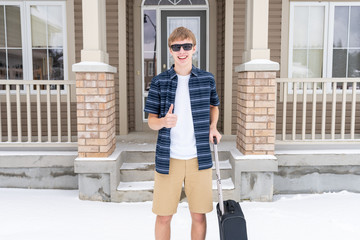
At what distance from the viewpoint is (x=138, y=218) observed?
3818mm

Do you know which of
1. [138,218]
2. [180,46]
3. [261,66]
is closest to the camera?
[180,46]

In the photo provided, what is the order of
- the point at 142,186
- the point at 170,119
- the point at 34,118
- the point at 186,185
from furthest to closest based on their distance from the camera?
the point at 34,118, the point at 142,186, the point at 186,185, the point at 170,119

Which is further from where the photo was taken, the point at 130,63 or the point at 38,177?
the point at 130,63

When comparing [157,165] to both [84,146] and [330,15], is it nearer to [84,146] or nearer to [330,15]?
[84,146]

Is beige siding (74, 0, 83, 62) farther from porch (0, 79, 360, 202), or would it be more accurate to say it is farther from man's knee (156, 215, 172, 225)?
man's knee (156, 215, 172, 225)

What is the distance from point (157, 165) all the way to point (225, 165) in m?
2.39

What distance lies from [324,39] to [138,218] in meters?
4.56

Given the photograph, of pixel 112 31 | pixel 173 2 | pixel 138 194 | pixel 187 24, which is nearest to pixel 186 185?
pixel 138 194

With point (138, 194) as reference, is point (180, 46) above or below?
above

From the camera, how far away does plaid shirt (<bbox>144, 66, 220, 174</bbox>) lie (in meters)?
2.44

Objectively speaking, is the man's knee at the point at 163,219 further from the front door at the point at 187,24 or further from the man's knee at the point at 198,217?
the front door at the point at 187,24

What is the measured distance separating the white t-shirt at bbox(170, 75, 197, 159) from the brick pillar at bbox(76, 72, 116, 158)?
2.00m

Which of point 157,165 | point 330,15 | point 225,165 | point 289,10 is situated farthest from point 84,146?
point 330,15

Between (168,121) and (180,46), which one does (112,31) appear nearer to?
(180,46)
